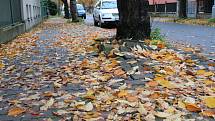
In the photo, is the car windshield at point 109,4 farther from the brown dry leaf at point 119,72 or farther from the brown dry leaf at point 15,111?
the brown dry leaf at point 15,111

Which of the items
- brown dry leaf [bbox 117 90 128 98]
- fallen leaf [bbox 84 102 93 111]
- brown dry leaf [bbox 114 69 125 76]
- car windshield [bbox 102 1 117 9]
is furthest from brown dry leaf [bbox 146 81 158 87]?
car windshield [bbox 102 1 117 9]

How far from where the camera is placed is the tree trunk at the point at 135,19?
1015 centimetres

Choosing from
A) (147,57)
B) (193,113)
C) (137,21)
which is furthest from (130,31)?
(193,113)

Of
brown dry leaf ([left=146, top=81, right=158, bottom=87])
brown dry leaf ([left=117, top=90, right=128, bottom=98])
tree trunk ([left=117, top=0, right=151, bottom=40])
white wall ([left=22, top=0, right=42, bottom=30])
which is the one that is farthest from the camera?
white wall ([left=22, top=0, right=42, bottom=30])

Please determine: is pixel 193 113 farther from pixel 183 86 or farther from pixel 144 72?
pixel 144 72

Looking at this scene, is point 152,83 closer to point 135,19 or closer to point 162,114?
point 162,114

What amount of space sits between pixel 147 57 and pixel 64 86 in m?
2.25

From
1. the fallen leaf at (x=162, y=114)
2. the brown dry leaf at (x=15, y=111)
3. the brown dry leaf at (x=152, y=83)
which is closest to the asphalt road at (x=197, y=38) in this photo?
the brown dry leaf at (x=152, y=83)

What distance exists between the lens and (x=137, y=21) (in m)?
10.3

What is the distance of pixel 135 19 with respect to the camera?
10.3 meters

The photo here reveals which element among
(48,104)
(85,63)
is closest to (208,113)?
(48,104)

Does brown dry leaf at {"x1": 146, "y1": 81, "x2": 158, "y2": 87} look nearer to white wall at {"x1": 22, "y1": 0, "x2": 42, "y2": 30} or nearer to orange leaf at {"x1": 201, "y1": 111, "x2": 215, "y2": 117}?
orange leaf at {"x1": 201, "y1": 111, "x2": 215, "y2": 117}

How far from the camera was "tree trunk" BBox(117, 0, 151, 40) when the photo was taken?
10.1 metres

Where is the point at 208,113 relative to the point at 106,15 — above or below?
below
